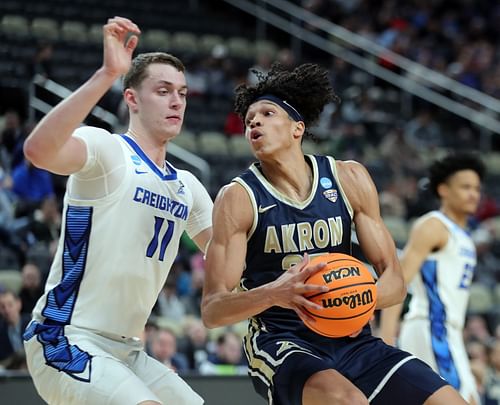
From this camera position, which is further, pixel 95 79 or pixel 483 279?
pixel 483 279

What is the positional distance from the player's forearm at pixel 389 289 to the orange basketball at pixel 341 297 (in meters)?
0.28

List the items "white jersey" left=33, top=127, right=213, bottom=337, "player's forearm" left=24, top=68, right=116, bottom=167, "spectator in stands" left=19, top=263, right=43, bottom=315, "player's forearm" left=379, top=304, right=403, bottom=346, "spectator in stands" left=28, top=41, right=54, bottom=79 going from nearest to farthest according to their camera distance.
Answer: "player's forearm" left=24, top=68, right=116, bottom=167, "white jersey" left=33, top=127, right=213, bottom=337, "player's forearm" left=379, top=304, right=403, bottom=346, "spectator in stands" left=19, top=263, right=43, bottom=315, "spectator in stands" left=28, top=41, right=54, bottom=79

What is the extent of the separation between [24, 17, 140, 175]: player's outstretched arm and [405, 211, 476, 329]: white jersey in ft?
11.2

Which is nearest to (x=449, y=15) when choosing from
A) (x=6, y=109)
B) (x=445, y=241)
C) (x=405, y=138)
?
(x=405, y=138)

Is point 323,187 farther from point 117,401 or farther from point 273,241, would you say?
point 117,401

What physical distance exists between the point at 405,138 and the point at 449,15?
4930 millimetres

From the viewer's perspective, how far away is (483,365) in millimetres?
9250

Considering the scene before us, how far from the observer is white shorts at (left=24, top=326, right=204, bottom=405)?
14.7 ft

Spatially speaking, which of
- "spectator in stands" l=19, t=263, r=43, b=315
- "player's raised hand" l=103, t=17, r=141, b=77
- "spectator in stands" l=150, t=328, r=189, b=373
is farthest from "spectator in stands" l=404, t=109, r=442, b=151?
"player's raised hand" l=103, t=17, r=141, b=77

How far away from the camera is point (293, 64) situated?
1709 centimetres

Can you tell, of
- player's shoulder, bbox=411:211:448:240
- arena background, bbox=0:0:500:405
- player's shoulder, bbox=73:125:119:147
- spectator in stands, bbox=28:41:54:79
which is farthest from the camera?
spectator in stands, bbox=28:41:54:79

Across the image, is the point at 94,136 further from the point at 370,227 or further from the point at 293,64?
the point at 293,64

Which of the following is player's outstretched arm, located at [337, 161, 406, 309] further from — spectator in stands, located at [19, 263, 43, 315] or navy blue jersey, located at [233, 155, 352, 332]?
spectator in stands, located at [19, 263, 43, 315]

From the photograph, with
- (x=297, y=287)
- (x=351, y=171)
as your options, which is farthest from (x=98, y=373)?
(x=351, y=171)
